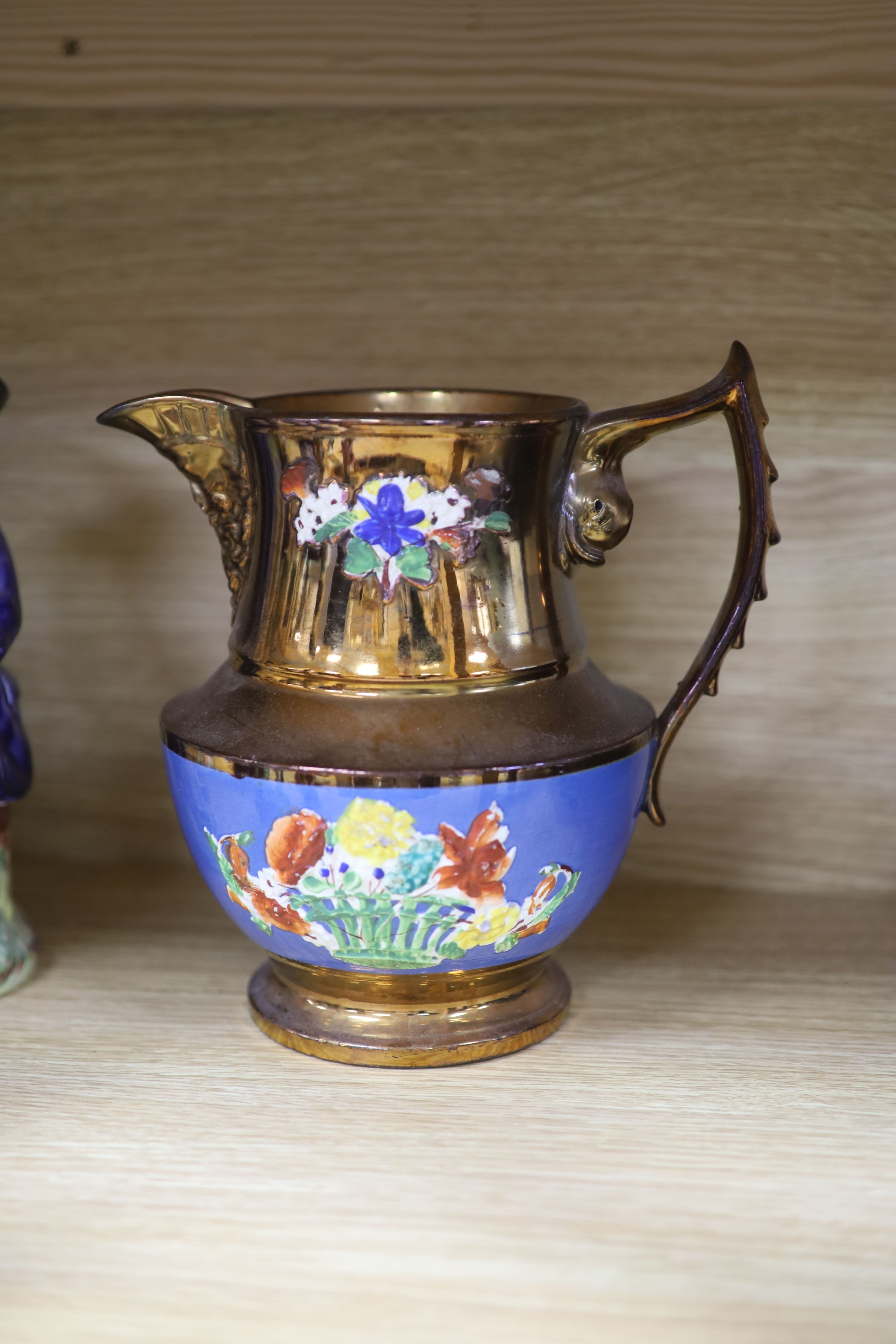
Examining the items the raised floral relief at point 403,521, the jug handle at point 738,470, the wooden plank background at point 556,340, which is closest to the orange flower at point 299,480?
the raised floral relief at point 403,521

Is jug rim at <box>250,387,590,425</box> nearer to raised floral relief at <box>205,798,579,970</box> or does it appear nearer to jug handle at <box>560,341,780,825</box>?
jug handle at <box>560,341,780,825</box>

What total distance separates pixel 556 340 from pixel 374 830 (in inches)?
14.3

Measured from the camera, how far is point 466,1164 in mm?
525

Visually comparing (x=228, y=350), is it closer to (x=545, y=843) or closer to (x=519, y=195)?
(x=519, y=195)

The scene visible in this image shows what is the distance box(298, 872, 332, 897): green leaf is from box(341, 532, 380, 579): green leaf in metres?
0.13

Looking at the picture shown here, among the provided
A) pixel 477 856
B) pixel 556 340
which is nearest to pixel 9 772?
pixel 477 856

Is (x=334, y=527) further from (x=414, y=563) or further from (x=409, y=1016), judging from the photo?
(x=409, y=1016)

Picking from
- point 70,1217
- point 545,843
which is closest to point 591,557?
point 545,843

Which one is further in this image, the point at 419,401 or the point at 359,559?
the point at 419,401

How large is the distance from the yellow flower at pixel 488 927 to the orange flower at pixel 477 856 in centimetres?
1

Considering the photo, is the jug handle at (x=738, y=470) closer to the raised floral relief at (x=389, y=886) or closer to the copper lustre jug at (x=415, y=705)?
the copper lustre jug at (x=415, y=705)

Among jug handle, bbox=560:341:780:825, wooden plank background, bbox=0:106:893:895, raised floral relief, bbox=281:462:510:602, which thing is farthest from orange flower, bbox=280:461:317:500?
wooden plank background, bbox=0:106:893:895

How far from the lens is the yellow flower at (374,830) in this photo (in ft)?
1.78

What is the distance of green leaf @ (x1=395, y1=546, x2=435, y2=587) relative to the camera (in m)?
0.56
